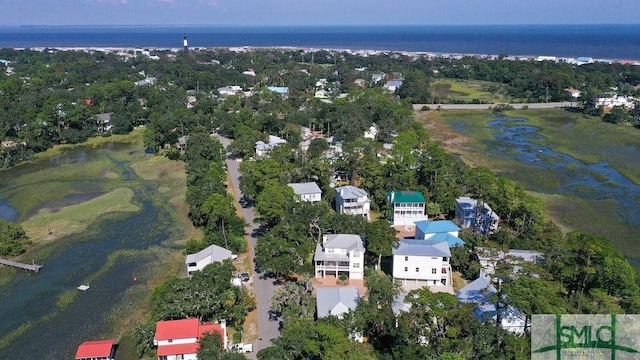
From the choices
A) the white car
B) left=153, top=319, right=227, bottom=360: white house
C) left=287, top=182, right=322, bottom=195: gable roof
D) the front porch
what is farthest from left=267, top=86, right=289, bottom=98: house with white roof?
the white car

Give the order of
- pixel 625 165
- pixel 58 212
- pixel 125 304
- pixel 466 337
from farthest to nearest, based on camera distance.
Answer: pixel 625 165, pixel 58 212, pixel 125 304, pixel 466 337

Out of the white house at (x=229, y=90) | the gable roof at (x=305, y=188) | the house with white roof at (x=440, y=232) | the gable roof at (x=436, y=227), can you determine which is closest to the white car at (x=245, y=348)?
the house with white roof at (x=440, y=232)

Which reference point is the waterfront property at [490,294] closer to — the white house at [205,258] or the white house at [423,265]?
the white house at [423,265]

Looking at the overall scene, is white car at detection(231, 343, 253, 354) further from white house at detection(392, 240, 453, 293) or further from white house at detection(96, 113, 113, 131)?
white house at detection(96, 113, 113, 131)

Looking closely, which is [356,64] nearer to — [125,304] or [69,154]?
[69,154]

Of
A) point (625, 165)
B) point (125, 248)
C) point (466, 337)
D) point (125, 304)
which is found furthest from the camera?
point (625, 165)

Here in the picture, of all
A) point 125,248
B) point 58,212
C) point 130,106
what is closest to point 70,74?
point 130,106
